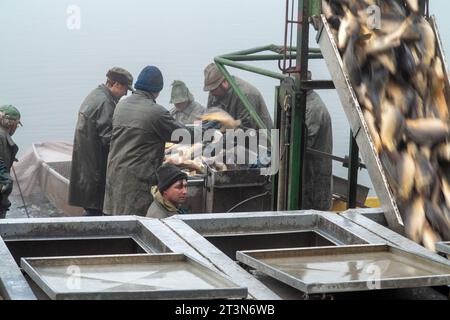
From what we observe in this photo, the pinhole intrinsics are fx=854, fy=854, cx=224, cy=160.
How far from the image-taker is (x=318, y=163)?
6469mm

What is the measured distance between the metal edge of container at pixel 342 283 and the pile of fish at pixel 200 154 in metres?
3.73

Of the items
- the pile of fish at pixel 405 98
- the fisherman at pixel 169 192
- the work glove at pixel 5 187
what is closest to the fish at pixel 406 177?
the pile of fish at pixel 405 98

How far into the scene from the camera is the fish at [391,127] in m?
3.53

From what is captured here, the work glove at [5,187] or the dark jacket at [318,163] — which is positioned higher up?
the dark jacket at [318,163]

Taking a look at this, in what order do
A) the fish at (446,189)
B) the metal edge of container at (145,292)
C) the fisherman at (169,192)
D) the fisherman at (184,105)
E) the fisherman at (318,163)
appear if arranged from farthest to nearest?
the fisherman at (184,105) < the fisherman at (318,163) < the fisherman at (169,192) < the fish at (446,189) < the metal edge of container at (145,292)

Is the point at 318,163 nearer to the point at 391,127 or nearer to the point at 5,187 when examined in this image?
the point at 5,187

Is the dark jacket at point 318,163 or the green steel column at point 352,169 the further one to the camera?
the dark jacket at point 318,163

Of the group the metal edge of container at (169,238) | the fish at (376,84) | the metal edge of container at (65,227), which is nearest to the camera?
the metal edge of container at (169,238)

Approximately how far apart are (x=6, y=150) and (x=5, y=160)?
86 millimetres

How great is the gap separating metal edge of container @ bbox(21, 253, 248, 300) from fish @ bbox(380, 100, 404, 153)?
46.2 inches

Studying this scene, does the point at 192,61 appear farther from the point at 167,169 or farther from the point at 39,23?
the point at 167,169

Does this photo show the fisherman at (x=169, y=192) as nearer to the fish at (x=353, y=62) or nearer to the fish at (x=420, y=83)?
the fish at (x=353, y=62)
